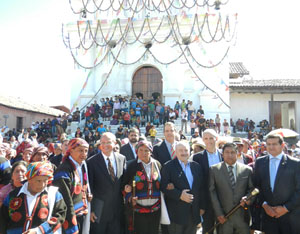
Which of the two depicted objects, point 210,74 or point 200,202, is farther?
point 210,74

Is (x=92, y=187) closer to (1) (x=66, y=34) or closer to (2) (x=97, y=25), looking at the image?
(2) (x=97, y=25)

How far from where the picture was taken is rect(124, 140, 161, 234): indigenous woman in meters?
3.94

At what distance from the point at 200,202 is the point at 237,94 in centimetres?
1857

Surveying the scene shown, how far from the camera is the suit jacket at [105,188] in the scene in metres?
3.99

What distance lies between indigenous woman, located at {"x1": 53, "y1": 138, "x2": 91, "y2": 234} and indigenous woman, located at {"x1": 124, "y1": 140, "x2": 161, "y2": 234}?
64 centimetres

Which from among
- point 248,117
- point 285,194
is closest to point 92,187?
point 285,194

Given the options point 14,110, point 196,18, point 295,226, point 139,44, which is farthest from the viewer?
point 14,110

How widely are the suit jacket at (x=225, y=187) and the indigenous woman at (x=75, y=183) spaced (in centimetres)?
182

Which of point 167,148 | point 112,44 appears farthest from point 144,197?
point 112,44

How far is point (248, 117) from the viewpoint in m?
21.1

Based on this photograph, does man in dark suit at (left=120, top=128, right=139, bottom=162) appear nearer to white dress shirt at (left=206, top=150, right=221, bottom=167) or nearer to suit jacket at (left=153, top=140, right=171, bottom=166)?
suit jacket at (left=153, top=140, right=171, bottom=166)

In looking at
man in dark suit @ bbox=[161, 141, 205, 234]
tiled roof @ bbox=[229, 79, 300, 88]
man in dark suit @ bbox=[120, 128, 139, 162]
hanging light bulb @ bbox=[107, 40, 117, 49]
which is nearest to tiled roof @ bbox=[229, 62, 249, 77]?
tiled roof @ bbox=[229, 79, 300, 88]

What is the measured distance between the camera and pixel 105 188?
4016mm

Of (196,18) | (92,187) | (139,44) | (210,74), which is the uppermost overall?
(196,18)
